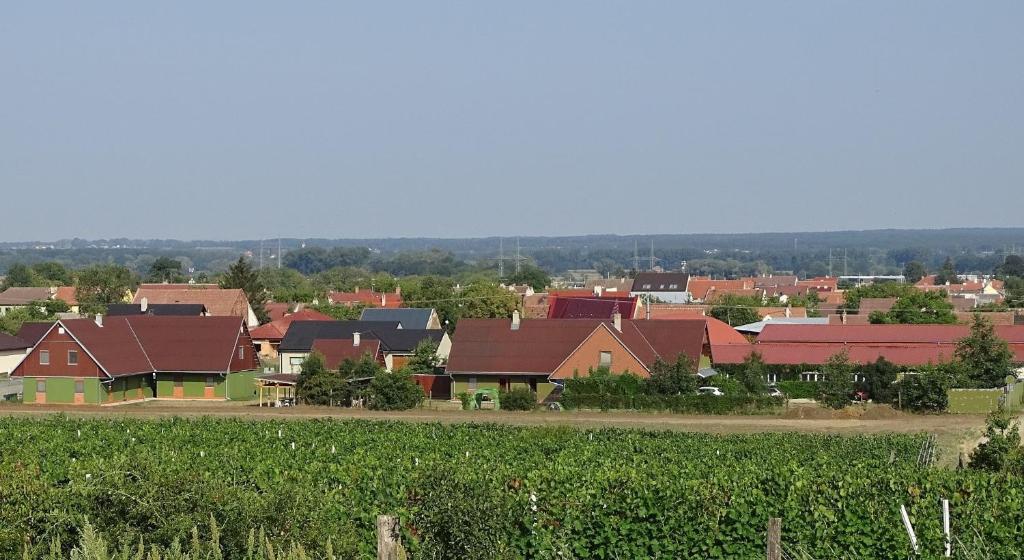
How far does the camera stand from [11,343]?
76.4 metres

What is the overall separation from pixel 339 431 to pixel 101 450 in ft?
24.9

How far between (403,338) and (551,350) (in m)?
14.7

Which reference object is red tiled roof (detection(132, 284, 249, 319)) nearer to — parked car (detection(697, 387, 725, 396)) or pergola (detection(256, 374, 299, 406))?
pergola (detection(256, 374, 299, 406))

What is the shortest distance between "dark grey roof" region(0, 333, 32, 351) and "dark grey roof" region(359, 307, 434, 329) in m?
22.6

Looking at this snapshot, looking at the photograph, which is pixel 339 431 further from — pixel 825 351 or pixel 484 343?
pixel 825 351

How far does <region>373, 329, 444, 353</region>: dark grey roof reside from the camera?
229ft

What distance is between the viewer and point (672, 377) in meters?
53.0

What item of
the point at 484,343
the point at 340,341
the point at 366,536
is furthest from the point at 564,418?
the point at 366,536

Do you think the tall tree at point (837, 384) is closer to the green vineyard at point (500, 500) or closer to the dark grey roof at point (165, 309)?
the green vineyard at point (500, 500)

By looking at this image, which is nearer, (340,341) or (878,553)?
(878,553)

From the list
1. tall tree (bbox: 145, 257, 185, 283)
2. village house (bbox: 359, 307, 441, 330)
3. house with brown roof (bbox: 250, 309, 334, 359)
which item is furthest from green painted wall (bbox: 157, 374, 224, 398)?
tall tree (bbox: 145, 257, 185, 283)

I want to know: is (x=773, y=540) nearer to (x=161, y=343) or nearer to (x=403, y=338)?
(x=161, y=343)

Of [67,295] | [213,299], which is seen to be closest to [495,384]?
[213,299]

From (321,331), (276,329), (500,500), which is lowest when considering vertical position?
(276,329)
